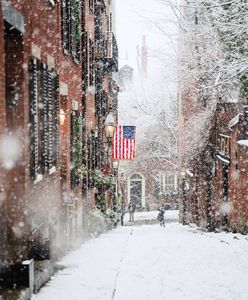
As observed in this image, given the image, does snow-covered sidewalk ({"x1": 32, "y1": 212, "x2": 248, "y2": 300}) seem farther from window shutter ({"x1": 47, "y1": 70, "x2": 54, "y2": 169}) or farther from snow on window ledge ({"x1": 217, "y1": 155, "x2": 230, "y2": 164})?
snow on window ledge ({"x1": 217, "y1": 155, "x2": 230, "y2": 164})

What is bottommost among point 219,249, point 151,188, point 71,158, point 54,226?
point 151,188

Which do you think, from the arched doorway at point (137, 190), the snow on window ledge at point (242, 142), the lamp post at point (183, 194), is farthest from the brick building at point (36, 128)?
the arched doorway at point (137, 190)

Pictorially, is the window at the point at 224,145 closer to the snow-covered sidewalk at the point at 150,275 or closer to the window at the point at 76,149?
the window at the point at 76,149

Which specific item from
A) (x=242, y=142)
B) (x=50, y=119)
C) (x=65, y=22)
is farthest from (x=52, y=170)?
(x=242, y=142)

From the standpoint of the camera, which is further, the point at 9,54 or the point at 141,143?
the point at 141,143

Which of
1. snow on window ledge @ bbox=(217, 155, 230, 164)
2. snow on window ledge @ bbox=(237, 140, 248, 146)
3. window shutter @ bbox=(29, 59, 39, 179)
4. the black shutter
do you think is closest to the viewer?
window shutter @ bbox=(29, 59, 39, 179)

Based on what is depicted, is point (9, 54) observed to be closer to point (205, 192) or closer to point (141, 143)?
point (205, 192)

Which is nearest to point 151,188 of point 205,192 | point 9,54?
point 205,192

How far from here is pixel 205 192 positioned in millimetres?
25234

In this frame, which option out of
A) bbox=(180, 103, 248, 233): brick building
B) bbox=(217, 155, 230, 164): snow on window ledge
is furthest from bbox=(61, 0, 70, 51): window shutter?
bbox=(217, 155, 230, 164): snow on window ledge

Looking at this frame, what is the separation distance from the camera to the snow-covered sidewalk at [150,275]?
659 centimetres

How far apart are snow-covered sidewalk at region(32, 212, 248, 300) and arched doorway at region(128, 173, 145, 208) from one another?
1318 inches

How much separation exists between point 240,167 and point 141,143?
28.9 meters

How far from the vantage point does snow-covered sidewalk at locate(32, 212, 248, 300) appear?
21.6 ft
